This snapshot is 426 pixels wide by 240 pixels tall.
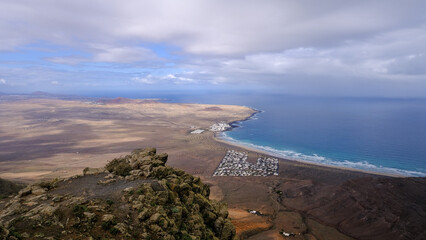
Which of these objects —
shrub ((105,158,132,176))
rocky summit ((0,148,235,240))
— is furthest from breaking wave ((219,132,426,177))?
shrub ((105,158,132,176))

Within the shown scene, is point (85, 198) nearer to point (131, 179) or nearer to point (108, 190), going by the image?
point (108, 190)

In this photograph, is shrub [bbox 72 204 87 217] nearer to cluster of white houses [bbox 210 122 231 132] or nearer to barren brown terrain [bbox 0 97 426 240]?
barren brown terrain [bbox 0 97 426 240]

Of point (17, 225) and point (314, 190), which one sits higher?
point (17, 225)

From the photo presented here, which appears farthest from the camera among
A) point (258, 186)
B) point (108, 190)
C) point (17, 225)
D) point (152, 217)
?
point (258, 186)

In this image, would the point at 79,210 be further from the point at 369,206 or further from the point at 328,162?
the point at 328,162

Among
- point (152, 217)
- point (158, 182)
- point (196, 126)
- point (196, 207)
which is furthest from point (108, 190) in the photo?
point (196, 126)

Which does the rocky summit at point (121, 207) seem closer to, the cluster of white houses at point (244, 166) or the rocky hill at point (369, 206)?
the rocky hill at point (369, 206)

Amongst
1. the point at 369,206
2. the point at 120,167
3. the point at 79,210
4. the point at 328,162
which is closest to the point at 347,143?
the point at 328,162

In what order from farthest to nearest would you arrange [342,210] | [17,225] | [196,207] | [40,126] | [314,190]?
[40,126]
[314,190]
[342,210]
[196,207]
[17,225]
